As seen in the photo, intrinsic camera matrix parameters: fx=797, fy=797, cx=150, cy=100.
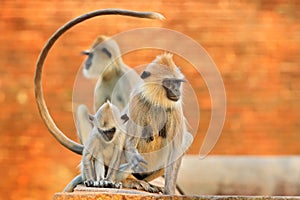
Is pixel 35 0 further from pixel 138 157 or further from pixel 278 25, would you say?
pixel 138 157

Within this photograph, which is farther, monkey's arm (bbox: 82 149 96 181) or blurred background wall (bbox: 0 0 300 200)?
blurred background wall (bbox: 0 0 300 200)

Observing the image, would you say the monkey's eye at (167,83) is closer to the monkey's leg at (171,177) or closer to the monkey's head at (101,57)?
the monkey's leg at (171,177)

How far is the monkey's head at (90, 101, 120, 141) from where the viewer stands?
269cm

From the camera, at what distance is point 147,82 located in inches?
111

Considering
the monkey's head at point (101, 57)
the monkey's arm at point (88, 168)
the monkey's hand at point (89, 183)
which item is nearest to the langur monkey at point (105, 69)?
the monkey's head at point (101, 57)

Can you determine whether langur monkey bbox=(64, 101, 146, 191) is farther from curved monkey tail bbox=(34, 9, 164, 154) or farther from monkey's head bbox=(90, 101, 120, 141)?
curved monkey tail bbox=(34, 9, 164, 154)

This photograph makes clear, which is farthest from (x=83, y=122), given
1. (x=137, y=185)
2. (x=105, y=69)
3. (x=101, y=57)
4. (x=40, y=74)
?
(x=137, y=185)

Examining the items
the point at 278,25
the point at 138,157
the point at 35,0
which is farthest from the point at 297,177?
the point at 35,0

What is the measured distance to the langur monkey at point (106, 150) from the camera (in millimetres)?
2697

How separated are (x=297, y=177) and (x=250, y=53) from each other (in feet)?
6.09

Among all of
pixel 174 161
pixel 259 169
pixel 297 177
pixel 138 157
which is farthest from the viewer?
pixel 259 169

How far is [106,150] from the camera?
2.75m

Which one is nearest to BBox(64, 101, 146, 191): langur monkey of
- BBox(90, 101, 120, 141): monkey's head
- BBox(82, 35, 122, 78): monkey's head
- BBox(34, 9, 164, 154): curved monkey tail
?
BBox(90, 101, 120, 141): monkey's head

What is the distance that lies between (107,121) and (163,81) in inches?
9.9
